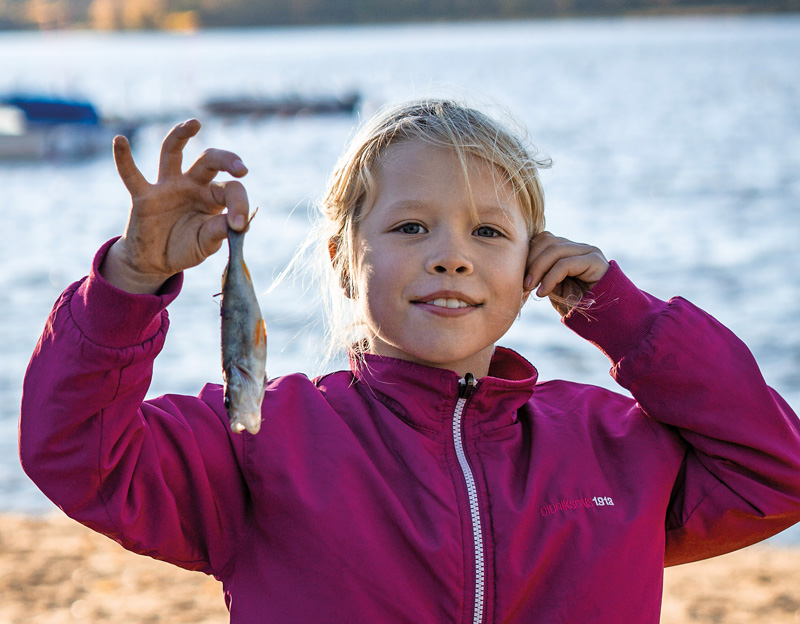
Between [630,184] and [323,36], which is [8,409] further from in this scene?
[323,36]

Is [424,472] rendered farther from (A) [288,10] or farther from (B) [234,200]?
(A) [288,10]

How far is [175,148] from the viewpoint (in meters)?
1.82

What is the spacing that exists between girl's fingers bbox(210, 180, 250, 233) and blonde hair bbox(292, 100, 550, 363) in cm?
52

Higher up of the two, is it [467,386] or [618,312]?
[618,312]

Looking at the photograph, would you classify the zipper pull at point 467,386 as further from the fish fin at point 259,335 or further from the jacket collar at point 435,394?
the fish fin at point 259,335

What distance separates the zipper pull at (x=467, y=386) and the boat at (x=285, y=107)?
38.2m

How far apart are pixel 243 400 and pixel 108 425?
32cm

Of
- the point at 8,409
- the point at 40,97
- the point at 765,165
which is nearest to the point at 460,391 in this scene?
the point at 8,409

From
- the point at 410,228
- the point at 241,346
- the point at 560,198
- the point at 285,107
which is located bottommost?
the point at 241,346

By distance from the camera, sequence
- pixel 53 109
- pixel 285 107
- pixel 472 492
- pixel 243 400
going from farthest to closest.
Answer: pixel 285 107
pixel 53 109
pixel 472 492
pixel 243 400

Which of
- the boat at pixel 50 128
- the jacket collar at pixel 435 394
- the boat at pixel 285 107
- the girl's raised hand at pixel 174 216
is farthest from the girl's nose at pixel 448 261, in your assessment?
the boat at pixel 285 107

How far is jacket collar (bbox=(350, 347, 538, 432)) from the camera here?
218 centimetres

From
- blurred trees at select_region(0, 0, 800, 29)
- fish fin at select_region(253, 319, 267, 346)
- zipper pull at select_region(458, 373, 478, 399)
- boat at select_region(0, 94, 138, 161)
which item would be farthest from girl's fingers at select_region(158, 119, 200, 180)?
blurred trees at select_region(0, 0, 800, 29)

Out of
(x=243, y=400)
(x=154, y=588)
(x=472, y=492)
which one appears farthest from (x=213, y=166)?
(x=154, y=588)
